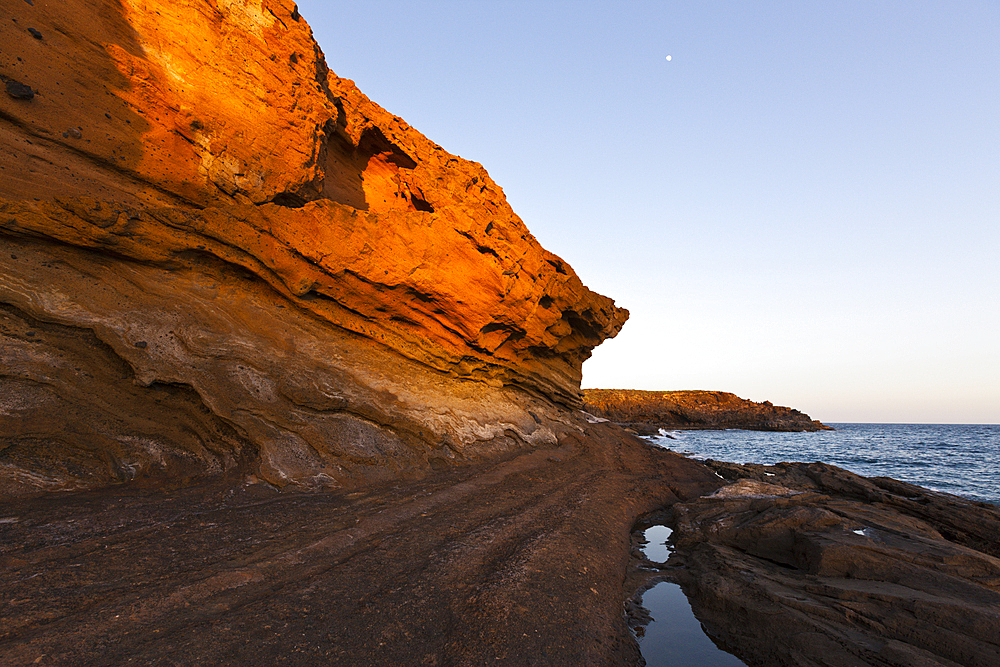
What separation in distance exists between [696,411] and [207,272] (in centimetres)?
8760

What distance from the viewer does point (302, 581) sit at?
A: 587cm

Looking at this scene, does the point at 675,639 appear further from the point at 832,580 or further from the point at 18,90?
the point at 18,90

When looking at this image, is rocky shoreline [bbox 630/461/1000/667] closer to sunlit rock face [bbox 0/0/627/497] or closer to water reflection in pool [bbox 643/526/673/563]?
water reflection in pool [bbox 643/526/673/563]

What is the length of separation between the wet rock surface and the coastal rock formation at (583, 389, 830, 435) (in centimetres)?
6991

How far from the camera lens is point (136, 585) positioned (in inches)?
207

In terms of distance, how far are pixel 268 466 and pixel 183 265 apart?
5771 millimetres

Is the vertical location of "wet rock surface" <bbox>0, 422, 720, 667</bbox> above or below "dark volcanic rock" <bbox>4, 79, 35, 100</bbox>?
below

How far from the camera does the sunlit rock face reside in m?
8.46

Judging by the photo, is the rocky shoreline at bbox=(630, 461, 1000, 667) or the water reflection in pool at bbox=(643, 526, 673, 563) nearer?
the rocky shoreline at bbox=(630, 461, 1000, 667)

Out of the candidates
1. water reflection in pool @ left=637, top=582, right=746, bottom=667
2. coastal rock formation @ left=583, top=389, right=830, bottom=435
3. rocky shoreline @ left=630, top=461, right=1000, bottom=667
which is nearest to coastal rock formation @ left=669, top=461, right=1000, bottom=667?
rocky shoreline @ left=630, top=461, right=1000, bottom=667

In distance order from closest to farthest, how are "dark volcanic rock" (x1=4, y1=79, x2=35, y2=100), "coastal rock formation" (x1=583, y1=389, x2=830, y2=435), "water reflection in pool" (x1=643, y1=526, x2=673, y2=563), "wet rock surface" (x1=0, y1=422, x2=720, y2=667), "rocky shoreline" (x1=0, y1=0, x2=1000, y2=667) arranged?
1. "wet rock surface" (x1=0, y1=422, x2=720, y2=667)
2. "rocky shoreline" (x1=0, y1=0, x2=1000, y2=667)
3. "dark volcanic rock" (x1=4, y1=79, x2=35, y2=100)
4. "water reflection in pool" (x1=643, y1=526, x2=673, y2=563)
5. "coastal rock formation" (x1=583, y1=389, x2=830, y2=435)

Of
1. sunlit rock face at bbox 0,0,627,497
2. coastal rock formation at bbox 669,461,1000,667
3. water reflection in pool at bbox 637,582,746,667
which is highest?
sunlit rock face at bbox 0,0,627,497

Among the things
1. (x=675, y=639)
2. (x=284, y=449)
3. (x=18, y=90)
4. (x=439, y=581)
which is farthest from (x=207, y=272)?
(x=675, y=639)

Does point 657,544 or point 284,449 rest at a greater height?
point 284,449
